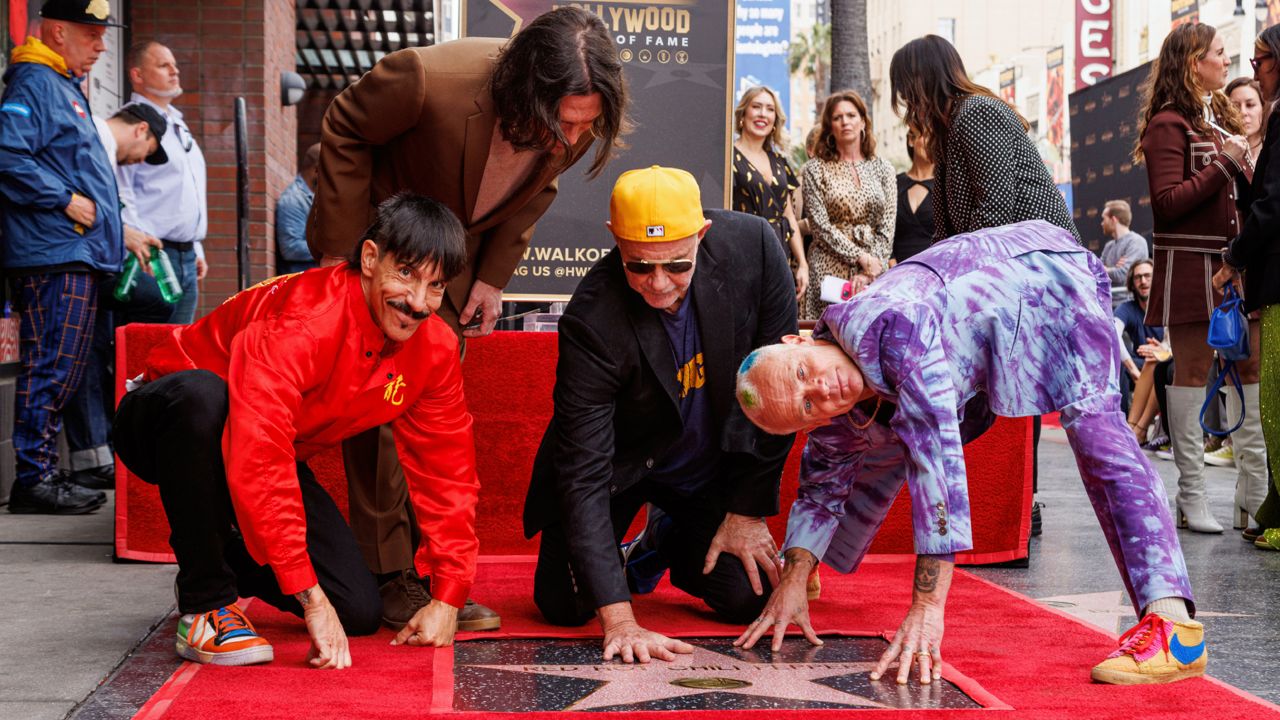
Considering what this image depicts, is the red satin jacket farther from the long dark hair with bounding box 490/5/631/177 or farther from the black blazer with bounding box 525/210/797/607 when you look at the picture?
the long dark hair with bounding box 490/5/631/177

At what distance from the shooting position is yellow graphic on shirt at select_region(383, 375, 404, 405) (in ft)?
10.6

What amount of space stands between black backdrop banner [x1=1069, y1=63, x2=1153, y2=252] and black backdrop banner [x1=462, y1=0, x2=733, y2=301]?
24.1 feet

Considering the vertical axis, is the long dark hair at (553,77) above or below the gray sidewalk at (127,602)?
above

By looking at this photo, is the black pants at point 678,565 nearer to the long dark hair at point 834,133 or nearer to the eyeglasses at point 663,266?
the eyeglasses at point 663,266

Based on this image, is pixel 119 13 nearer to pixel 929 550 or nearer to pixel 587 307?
pixel 587 307

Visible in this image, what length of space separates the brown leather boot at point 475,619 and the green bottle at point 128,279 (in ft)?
10.4

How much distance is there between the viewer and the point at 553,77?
3107mm

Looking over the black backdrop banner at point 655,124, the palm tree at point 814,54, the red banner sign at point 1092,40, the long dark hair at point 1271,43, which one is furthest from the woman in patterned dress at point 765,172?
the palm tree at point 814,54

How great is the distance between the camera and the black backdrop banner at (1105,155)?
1273 cm

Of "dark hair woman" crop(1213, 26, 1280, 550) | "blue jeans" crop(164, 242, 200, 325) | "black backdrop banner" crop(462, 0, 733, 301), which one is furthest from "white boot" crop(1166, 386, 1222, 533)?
"blue jeans" crop(164, 242, 200, 325)

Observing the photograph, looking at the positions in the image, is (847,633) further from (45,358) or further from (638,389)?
(45,358)

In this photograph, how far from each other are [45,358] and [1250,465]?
472 centimetres

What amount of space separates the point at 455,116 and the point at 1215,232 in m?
3.28

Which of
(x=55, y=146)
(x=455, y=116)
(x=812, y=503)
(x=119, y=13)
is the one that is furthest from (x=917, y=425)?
(x=119, y=13)
